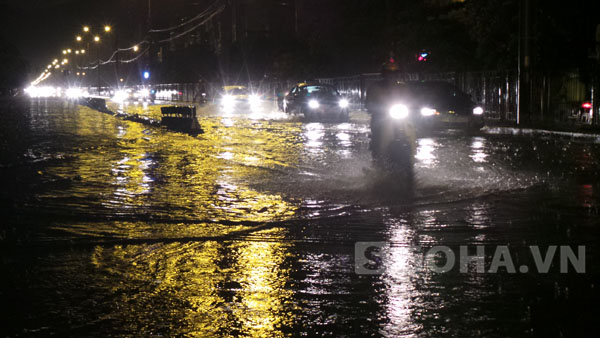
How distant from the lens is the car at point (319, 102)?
34.6 meters

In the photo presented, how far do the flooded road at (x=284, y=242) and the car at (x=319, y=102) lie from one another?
18262 millimetres

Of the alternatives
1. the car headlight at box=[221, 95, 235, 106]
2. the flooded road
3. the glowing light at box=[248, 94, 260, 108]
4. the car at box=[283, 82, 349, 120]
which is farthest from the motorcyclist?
the glowing light at box=[248, 94, 260, 108]

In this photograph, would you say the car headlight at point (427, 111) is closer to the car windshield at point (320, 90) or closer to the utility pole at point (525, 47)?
the utility pole at point (525, 47)

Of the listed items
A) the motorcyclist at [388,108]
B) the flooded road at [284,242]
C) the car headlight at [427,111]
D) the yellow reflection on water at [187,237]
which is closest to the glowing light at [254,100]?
the motorcyclist at [388,108]

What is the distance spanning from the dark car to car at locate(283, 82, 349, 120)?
9.35m

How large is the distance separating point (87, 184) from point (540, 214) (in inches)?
279

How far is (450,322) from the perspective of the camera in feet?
16.9

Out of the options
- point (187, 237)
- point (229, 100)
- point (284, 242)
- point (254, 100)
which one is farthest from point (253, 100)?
point (284, 242)

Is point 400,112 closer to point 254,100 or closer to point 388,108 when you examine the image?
point 388,108

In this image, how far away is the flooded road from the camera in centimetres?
524

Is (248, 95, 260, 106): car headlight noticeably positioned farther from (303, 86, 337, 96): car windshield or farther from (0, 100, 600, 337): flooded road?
(0, 100, 600, 337): flooded road

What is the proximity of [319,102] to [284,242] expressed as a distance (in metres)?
27.1

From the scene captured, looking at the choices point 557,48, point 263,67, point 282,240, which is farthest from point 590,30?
point 263,67

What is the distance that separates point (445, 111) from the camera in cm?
2430
